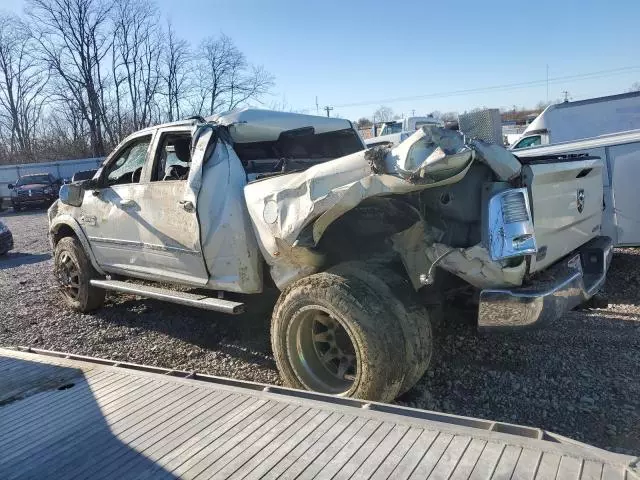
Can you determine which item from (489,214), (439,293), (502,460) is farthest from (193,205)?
(502,460)

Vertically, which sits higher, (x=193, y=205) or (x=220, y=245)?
(x=193, y=205)

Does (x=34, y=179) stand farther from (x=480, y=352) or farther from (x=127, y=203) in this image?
(x=480, y=352)

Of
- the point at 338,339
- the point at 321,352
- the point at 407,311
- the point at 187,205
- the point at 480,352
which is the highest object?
the point at 187,205

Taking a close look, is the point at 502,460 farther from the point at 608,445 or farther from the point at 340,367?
the point at 340,367

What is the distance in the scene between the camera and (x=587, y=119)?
11.4 meters

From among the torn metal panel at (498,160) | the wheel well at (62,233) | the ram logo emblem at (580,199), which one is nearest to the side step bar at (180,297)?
the wheel well at (62,233)

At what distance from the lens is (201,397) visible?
3141 millimetres

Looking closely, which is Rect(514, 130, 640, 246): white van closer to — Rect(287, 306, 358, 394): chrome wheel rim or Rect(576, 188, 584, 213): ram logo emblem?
Rect(576, 188, 584, 213): ram logo emblem

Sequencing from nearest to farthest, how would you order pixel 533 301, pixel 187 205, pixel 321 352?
1. pixel 533 301
2. pixel 321 352
3. pixel 187 205

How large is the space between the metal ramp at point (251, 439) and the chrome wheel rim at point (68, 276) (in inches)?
121

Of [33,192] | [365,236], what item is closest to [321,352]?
[365,236]

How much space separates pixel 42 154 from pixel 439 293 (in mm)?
51458

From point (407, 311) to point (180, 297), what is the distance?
86.7 inches

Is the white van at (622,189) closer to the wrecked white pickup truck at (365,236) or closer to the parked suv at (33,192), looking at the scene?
the wrecked white pickup truck at (365,236)
